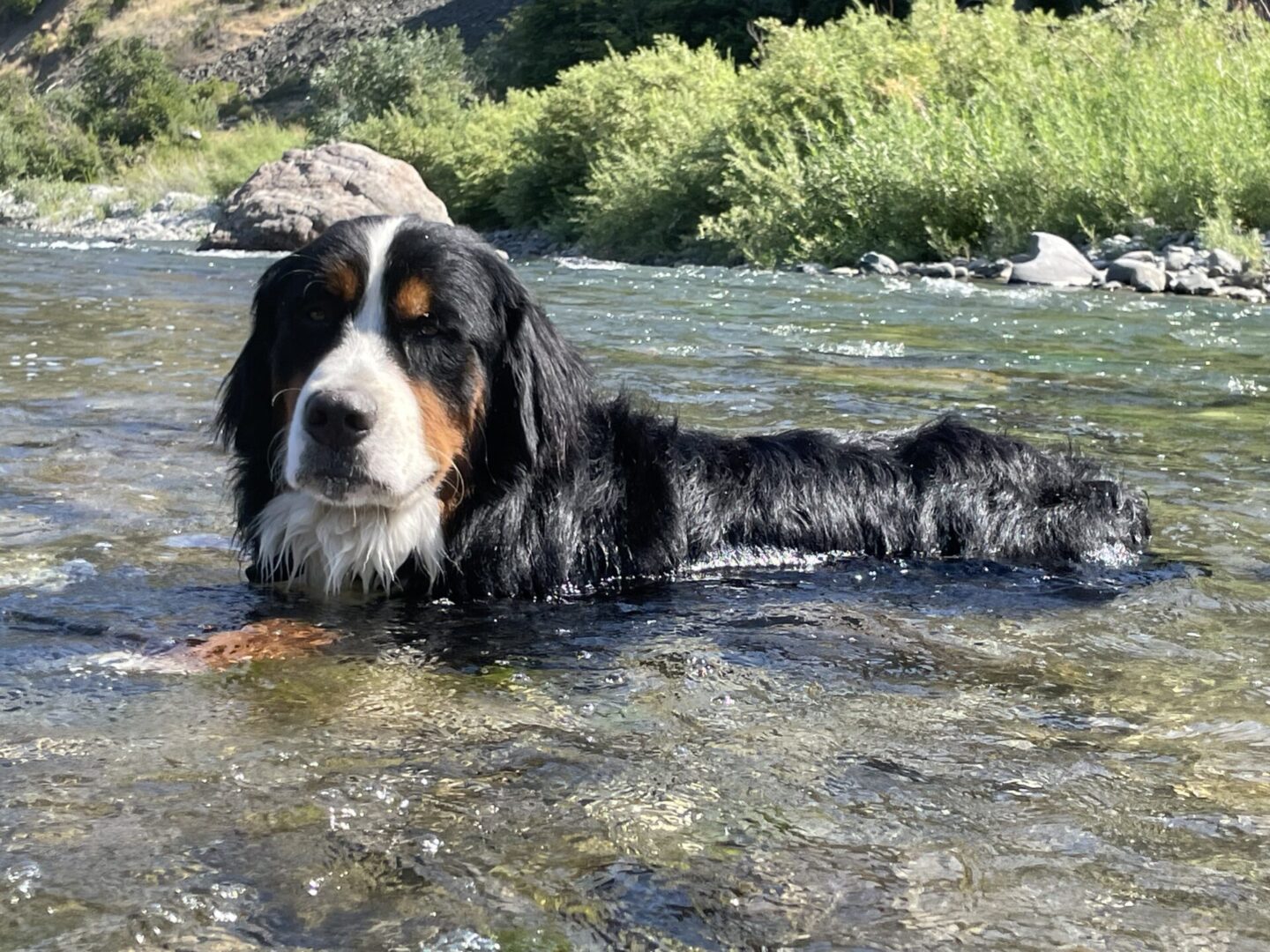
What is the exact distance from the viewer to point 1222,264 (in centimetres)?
1361

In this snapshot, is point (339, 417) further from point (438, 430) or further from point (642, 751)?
point (642, 751)

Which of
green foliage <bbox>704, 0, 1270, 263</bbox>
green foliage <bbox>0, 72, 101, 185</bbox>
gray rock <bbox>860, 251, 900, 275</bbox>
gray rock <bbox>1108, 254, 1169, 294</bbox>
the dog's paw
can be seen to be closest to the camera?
the dog's paw

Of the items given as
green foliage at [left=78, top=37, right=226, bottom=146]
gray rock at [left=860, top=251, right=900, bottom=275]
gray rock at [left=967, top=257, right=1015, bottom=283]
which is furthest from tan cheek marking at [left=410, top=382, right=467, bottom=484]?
green foliage at [left=78, top=37, right=226, bottom=146]

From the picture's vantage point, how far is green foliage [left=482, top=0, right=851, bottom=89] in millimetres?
35312

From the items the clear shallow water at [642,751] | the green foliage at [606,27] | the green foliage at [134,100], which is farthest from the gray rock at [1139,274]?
the green foliage at [134,100]

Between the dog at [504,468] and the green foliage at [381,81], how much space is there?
1356 inches

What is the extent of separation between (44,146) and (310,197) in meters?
27.5

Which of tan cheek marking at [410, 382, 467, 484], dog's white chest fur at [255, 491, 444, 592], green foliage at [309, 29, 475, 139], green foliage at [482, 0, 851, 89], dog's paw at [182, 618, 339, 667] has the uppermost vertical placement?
green foliage at [482, 0, 851, 89]

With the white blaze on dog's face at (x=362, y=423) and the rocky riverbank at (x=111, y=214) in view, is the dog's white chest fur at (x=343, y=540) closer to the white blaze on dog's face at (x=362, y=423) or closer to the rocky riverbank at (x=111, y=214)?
the white blaze on dog's face at (x=362, y=423)

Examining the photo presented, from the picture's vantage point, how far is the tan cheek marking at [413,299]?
3.77m

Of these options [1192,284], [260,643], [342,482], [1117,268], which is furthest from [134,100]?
[260,643]

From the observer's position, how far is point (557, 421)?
4.18 metres

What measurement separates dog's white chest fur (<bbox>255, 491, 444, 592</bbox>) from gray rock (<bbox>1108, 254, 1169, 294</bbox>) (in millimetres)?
10867

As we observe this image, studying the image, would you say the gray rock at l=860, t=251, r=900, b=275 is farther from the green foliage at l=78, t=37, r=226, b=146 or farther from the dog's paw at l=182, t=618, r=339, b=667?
the green foliage at l=78, t=37, r=226, b=146
